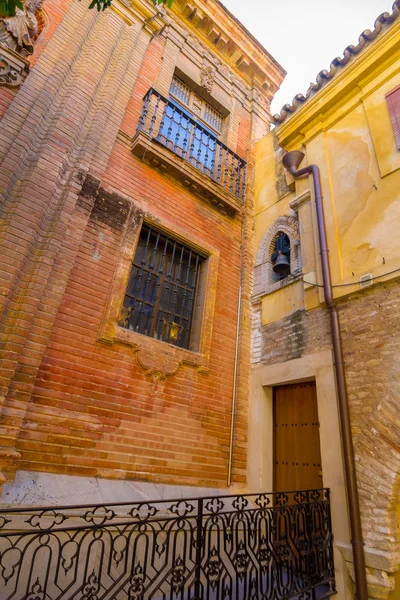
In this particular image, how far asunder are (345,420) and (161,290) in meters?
3.19

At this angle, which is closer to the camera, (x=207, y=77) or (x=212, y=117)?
(x=207, y=77)

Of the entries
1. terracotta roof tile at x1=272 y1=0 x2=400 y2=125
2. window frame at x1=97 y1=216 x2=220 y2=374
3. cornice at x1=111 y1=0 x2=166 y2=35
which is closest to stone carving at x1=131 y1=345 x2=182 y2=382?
window frame at x1=97 y1=216 x2=220 y2=374

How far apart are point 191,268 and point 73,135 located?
274 cm

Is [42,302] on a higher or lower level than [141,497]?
higher

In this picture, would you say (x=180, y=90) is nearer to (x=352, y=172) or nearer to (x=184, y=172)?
(x=184, y=172)

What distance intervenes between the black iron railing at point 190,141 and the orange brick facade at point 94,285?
0.33 m

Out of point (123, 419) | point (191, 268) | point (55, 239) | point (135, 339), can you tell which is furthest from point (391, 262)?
point (55, 239)

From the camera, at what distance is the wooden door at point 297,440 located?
15.6 ft

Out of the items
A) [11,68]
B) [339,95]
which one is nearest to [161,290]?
[11,68]

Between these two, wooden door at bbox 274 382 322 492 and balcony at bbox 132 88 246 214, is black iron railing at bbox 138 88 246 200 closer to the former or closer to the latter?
balcony at bbox 132 88 246 214

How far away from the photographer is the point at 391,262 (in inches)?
172

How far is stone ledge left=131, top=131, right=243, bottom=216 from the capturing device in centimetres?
577

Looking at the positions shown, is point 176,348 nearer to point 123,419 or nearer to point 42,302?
point 123,419

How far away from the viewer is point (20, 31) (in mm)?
5172
